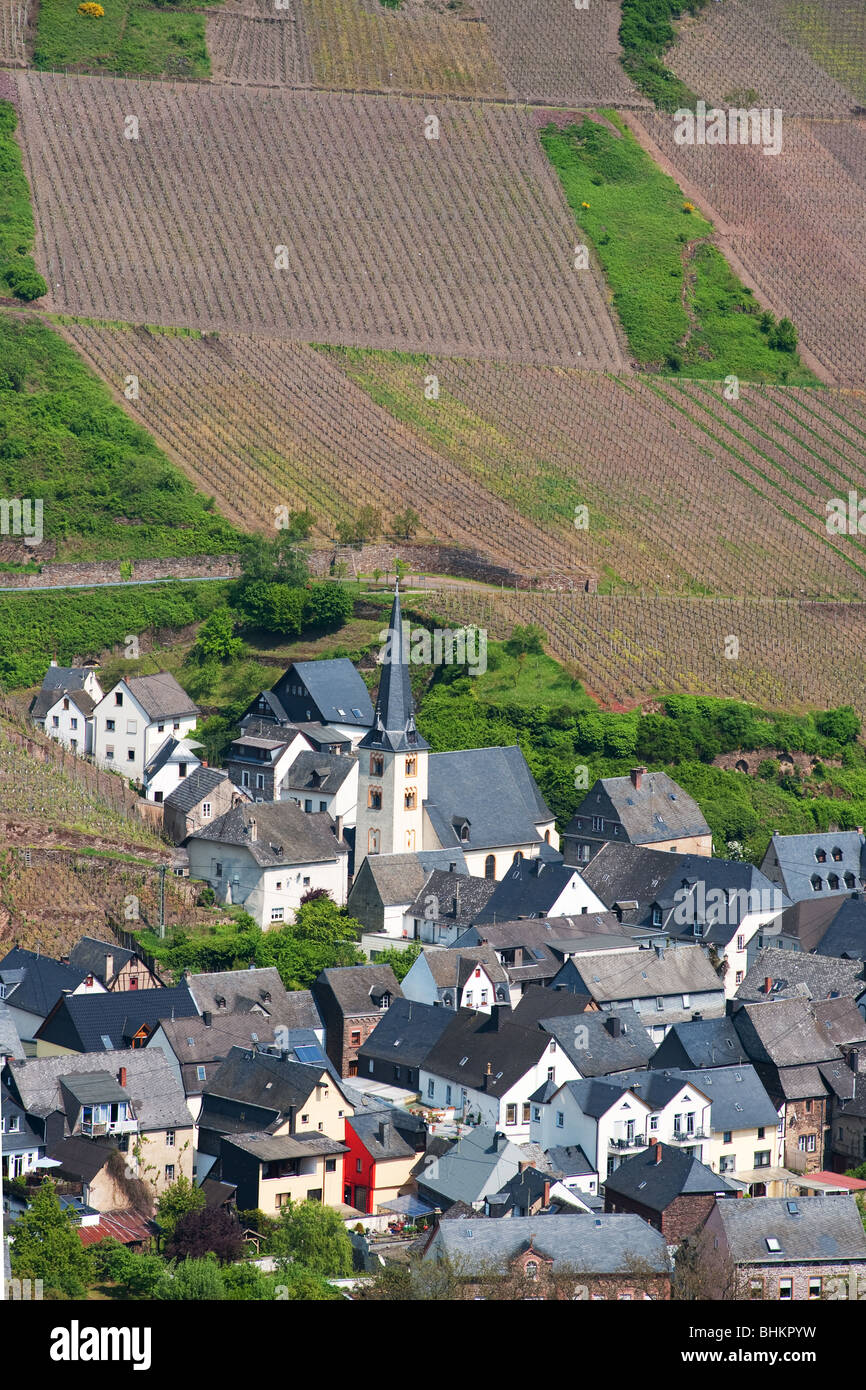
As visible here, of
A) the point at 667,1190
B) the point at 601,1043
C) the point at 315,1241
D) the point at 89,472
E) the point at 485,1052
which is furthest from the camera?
the point at 89,472

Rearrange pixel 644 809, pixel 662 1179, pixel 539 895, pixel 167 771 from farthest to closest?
pixel 644 809 < pixel 167 771 < pixel 539 895 < pixel 662 1179

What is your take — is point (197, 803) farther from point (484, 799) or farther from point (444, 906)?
point (484, 799)

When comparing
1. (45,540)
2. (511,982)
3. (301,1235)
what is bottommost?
(301,1235)

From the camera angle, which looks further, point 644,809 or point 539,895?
point 644,809

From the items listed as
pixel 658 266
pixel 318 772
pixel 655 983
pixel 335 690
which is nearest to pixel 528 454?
pixel 658 266

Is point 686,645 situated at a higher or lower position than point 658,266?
lower

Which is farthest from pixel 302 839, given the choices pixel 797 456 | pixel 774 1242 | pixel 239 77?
pixel 239 77

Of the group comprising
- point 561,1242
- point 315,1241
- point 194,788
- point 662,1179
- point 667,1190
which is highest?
point 194,788
